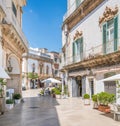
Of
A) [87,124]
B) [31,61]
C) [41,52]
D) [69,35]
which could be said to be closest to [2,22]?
[87,124]

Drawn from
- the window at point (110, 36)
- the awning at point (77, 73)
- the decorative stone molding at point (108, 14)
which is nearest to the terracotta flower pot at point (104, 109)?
the window at point (110, 36)

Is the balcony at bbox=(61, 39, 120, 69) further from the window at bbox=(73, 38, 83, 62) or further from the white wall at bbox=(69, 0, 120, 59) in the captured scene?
the white wall at bbox=(69, 0, 120, 59)

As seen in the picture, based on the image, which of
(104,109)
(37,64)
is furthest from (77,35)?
(37,64)

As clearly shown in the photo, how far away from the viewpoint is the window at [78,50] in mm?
20688

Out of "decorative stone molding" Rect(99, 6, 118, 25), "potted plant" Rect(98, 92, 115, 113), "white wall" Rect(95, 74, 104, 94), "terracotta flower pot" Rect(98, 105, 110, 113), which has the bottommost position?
"terracotta flower pot" Rect(98, 105, 110, 113)

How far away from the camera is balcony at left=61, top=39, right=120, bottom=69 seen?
1480 centimetres

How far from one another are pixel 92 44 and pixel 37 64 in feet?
→ 122

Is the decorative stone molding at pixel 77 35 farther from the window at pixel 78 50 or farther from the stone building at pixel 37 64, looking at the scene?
the stone building at pixel 37 64

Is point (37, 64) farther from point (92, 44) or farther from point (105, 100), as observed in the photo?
point (105, 100)

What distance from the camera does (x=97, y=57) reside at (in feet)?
54.4

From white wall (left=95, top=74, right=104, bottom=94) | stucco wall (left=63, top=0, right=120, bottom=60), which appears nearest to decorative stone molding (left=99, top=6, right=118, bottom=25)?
stucco wall (left=63, top=0, right=120, bottom=60)

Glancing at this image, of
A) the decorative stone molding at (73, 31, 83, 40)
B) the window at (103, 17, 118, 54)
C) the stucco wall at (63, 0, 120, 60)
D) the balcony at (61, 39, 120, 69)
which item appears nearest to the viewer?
the balcony at (61, 39, 120, 69)

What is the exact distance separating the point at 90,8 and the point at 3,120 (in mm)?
12322

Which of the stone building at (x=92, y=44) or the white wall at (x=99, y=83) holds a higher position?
the stone building at (x=92, y=44)
